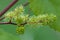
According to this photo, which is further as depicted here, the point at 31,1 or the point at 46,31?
the point at 46,31

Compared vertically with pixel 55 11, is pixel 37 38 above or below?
below

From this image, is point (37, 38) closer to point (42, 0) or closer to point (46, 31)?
point (46, 31)

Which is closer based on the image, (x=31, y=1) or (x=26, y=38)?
(x=31, y=1)

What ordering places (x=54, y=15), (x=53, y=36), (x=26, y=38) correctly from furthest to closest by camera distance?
(x=53, y=36), (x=26, y=38), (x=54, y=15)

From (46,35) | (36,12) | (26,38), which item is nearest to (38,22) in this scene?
(36,12)

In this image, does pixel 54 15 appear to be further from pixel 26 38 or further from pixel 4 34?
pixel 26 38

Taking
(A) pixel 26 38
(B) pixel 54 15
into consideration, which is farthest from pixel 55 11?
(A) pixel 26 38

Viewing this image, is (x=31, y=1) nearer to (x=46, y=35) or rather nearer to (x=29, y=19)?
(x=29, y=19)

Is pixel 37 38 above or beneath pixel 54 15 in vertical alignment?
beneath

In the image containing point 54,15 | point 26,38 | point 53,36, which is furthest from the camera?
point 53,36
